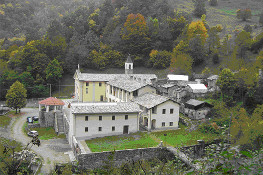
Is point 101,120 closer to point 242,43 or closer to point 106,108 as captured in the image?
point 106,108

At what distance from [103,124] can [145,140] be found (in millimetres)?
5364

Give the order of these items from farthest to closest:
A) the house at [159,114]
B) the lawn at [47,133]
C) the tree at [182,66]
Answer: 1. the tree at [182,66]
2. the lawn at [47,133]
3. the house at [159,114]

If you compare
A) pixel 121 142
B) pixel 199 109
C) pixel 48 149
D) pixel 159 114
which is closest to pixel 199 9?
pixel 199 109

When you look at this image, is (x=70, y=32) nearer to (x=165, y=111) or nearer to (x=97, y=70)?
(x=97, y=70)

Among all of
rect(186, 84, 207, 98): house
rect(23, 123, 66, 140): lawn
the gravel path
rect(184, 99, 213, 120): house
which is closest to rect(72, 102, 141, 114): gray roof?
the gravel path

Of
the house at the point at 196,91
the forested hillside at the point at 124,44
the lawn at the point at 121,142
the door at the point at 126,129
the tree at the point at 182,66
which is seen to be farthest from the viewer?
the forested hillside at the point at 124,44

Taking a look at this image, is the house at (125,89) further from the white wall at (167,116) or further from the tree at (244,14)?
the tree at (244,14)

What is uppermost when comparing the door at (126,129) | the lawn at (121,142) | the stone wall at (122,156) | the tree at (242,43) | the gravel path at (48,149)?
the tree at (242,43)

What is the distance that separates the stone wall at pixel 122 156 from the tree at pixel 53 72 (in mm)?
36090

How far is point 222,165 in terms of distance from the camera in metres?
6.22

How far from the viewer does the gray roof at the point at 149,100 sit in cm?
3359

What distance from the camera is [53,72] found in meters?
57.9

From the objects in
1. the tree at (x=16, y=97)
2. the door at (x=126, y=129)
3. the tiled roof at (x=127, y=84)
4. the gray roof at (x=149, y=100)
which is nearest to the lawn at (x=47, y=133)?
the tree at (x=16, y=97)

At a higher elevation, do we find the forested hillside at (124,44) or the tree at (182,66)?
the forested hillside at (124,44)
